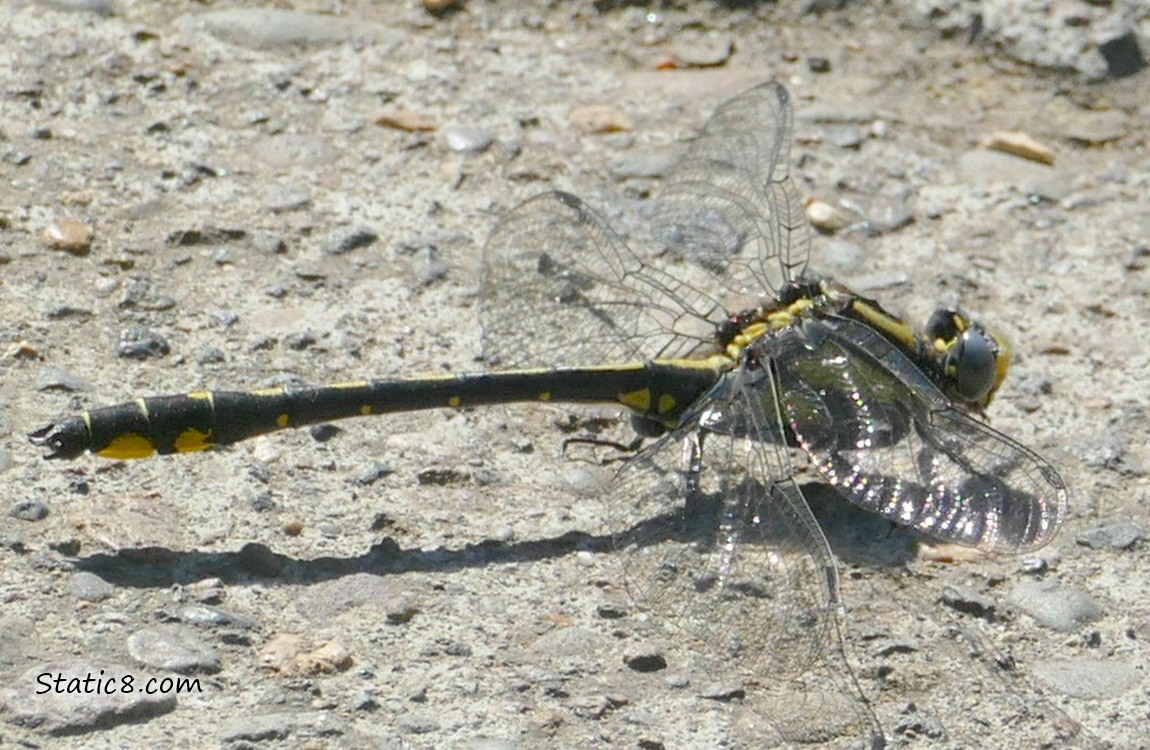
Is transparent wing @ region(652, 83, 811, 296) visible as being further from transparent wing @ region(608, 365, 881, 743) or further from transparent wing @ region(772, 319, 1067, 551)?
transparent wing @ region(608, 365, 881, 743)

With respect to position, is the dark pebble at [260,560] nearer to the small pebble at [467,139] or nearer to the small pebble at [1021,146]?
the small pebble at [467,139]

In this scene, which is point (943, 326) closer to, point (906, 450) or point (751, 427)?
point (906, 450)

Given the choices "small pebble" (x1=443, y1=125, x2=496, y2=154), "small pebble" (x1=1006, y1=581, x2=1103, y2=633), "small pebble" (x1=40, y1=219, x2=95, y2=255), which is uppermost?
"small pebble" (x1=443, y1=125, x2=496, y2=154)

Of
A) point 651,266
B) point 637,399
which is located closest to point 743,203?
point 651,266

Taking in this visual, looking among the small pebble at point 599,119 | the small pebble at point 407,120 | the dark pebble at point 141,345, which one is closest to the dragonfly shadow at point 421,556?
the dark pebble at point 141,345

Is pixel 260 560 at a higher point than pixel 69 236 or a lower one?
lower

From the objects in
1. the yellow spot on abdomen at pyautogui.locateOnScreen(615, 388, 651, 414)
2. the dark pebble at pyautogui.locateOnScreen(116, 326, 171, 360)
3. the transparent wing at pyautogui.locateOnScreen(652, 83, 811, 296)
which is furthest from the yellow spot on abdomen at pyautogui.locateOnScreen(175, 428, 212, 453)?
the transparent wing at pyautogui.locateOnScreen(652, 83, 811, 296)
